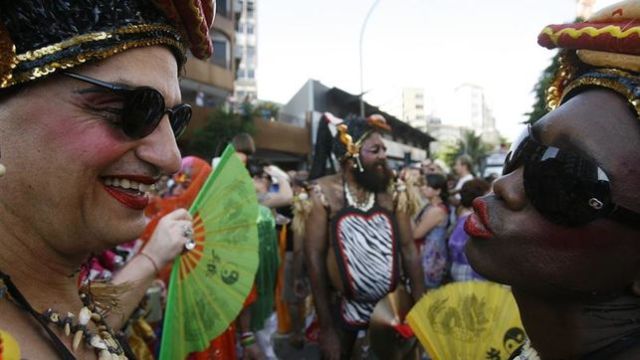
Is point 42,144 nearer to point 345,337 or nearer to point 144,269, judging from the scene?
point 144,269

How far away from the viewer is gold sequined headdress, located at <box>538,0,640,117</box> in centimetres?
114

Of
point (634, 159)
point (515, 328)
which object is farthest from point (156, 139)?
point (515, 328)

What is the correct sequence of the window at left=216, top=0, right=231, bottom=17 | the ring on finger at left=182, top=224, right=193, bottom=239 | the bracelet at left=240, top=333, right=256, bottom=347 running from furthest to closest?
the window at left=216, top=0, right=231, bottom=17 < the bracelet at left=240, top=333, right=256, bottom=347 < the ring on finger at left=182, top=224, right=193, bottom=239

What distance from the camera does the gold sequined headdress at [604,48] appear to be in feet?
3.75

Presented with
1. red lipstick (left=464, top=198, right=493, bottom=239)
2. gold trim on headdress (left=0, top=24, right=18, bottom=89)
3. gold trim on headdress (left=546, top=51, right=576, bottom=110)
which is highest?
gold trim on headdress (left=546, top=51, right=576, bottom=110)

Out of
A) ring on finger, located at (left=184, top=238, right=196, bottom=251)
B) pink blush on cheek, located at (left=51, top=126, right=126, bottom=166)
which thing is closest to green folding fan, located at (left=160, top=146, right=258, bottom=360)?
ring on finger, located at (left=184, top=238, right=196, bottom=251)

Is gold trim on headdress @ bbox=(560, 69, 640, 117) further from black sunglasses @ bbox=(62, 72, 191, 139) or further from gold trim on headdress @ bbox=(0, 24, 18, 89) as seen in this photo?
gold trim on headdress @ bbox=(0, 24, 18, 89)

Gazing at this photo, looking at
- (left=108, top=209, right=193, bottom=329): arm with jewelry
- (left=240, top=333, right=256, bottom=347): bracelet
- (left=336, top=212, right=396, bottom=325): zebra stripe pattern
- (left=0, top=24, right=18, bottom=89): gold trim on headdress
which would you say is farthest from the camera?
(left=240, top=333, right=256, bottom=347): bracelet

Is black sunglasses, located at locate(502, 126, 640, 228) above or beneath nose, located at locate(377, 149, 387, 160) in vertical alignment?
beneath

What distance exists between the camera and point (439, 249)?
5625 mm

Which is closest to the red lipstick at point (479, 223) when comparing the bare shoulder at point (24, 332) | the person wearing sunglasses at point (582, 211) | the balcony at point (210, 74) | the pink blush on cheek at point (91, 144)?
the person wearing sunglasses at point (582, 211)

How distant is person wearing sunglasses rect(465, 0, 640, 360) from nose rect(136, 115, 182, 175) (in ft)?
2.66

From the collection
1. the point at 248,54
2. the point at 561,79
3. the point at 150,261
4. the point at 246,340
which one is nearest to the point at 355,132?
the point at 246,340

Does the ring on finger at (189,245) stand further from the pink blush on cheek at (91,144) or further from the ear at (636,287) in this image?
the ear at (636,287)
